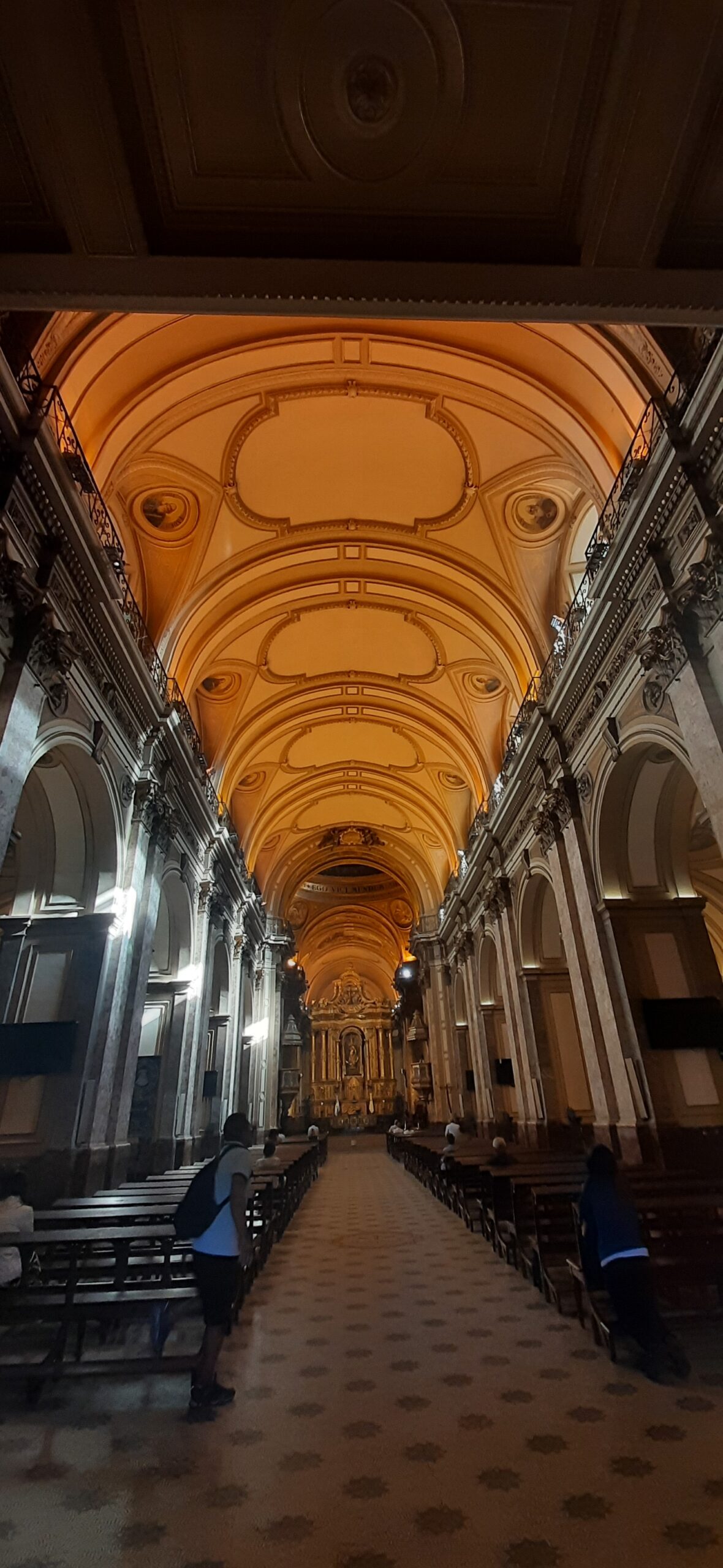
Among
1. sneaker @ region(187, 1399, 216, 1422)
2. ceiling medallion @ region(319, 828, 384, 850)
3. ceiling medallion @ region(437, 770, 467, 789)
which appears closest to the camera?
sneaker @ region(187, 1399, 216, 1422)

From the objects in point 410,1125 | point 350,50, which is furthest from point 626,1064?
point 410,1125

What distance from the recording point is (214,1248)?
3533 mm

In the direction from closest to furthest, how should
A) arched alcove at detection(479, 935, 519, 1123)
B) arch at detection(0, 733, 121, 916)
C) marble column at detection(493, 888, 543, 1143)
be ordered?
arch at detection(0, 733, 121, 916) < marble column at detection(493, 888, 543, 1143) < arched alcove at detection(479, 935, 519, 1123)

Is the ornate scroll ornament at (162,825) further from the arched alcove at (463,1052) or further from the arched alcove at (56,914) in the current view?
the arched alcove at (463,1052)

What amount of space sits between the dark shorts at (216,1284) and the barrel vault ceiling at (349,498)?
6.83m

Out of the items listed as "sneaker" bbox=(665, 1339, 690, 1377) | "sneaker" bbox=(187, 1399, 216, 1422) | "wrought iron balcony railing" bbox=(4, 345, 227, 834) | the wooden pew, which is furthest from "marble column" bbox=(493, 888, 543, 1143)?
"sneaker" bbox=(187, 1399, 216, 1422)

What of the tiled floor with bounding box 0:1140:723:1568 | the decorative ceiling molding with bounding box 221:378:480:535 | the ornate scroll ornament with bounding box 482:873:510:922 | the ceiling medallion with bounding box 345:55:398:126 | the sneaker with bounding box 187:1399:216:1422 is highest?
the decorative ceiling molding with bounding box 221:378:480:535

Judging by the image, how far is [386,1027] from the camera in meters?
38.5

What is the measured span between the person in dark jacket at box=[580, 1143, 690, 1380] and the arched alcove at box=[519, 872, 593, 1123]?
741 centimetres

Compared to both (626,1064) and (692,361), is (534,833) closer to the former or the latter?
(626,1064)

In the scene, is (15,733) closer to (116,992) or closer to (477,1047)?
(116,992)

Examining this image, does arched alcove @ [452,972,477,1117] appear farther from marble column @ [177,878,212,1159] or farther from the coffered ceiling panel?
the coffered ceiling panel

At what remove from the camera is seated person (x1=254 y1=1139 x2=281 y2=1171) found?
902cm

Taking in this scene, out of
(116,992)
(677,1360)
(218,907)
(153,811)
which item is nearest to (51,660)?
(153,811)
